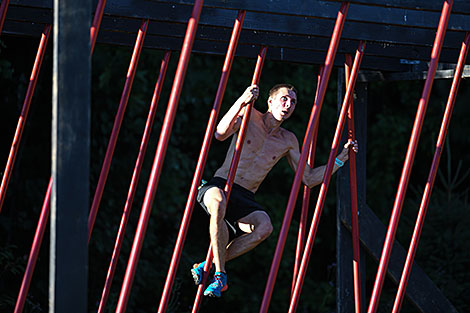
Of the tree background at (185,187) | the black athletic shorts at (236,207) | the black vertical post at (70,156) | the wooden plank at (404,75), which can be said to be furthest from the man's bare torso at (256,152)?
the tree background at (185,187)

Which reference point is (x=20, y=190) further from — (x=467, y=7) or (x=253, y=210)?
(x=467, y=7)

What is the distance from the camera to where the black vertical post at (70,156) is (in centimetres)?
228

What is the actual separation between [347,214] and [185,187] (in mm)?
3650

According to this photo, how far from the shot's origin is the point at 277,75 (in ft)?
30.5

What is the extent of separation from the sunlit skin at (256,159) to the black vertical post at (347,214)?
4.38 feet

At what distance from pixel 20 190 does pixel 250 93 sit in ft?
15.6

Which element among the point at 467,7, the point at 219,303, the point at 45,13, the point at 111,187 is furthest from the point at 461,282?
the point at 45,13

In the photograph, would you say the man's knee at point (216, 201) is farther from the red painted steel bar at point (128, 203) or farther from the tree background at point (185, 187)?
the tree background at point (185, 187)

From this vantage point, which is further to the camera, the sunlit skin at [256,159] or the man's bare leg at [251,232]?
the man's bare leg at [251,232]

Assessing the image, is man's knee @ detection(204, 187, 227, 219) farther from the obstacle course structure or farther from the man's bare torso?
the man's bare torso

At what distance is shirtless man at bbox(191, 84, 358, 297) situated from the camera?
4.06 meters

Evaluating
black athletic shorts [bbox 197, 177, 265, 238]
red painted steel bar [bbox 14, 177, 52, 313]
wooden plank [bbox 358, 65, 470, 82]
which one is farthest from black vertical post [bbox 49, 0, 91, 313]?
wooden plank [bbox 358, 65, 470, 82]

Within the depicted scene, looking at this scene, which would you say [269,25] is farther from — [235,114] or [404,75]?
[404,75]

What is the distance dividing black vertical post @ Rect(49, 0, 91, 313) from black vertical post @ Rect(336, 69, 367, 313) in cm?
378
